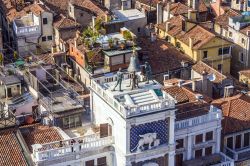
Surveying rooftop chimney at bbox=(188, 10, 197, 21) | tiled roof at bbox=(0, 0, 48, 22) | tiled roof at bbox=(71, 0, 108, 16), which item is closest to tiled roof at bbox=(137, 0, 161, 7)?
tiled roof at bbox=(71, 0, 108, 16)

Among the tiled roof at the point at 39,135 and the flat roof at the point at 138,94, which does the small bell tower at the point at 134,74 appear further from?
the tiled roof at the point at 39,135

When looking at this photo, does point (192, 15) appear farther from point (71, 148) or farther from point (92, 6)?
point (71, 148)

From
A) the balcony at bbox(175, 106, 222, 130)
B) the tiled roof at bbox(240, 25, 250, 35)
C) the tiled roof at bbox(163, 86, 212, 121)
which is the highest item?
the tiled roof at bbox(240, 25, 250, 35)

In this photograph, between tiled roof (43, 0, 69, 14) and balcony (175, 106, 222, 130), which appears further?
tiled roof (43, 0, 69, 14)

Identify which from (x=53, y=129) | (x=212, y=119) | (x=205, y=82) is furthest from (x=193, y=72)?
(x=53, y=129)

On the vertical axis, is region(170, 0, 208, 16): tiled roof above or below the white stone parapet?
above

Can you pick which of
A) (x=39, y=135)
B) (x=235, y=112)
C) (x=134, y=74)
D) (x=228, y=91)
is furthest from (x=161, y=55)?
(x=39, y=135)

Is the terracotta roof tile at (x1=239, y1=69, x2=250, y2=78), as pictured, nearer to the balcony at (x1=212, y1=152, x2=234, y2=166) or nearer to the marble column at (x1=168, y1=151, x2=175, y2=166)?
the balcony at (x1=212, y1=152, x2=234, y2=166)
